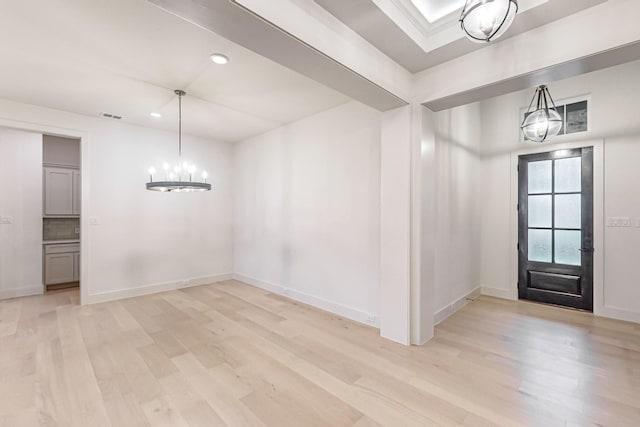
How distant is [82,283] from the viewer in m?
4.30

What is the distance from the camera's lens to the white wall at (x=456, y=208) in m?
3.69

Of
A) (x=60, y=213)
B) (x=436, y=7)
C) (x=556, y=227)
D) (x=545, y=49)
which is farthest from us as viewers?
(x=60, y=213)

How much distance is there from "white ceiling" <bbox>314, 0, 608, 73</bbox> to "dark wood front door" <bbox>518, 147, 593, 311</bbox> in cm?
282

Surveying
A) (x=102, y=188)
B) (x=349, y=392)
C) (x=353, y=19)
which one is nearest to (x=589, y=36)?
(x=353, y=19)

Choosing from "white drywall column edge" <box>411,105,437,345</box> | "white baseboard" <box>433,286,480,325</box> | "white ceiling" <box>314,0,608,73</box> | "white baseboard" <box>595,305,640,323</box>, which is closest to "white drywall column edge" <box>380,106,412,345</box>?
"white drywall column edge" <box>411,105,437,345</box>

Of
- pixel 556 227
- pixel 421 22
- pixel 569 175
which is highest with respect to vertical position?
pixel 421 22

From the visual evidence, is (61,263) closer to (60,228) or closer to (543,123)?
(60,228)

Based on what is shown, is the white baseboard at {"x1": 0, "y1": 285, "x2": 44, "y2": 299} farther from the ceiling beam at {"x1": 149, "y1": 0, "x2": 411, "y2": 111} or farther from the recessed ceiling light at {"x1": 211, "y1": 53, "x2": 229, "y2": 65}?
the ceiling beam at {"x1": 149, "y1": 0, "x2": 411, "y2": 111}

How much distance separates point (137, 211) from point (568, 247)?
6.78 m

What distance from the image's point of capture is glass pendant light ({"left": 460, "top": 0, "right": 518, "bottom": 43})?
1580 mm

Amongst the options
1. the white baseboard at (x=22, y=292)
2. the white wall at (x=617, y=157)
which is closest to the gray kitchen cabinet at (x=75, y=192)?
the white baseboard at (x=22, y=292)

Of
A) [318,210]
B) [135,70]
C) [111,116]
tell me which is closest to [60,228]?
[111,116]

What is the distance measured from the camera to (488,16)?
1615mm

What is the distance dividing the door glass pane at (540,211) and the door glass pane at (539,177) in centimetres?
12
